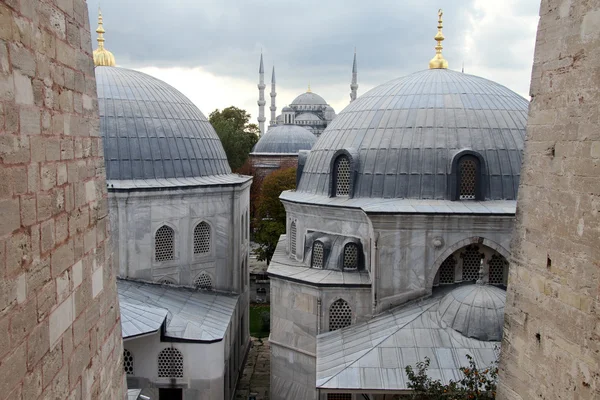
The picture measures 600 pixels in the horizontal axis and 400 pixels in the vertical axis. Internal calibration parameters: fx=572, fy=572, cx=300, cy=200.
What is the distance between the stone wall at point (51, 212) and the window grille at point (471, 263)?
1111cm

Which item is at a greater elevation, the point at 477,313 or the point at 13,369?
the point at 13,369

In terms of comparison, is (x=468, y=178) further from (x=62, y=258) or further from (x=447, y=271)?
(x=62, y=258)

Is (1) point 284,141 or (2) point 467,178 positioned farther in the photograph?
(1) point 284,141

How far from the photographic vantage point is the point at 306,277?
15234 mm

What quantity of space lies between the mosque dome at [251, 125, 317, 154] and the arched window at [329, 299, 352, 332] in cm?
3375

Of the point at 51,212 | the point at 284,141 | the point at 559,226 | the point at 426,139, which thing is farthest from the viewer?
the point at 284,141

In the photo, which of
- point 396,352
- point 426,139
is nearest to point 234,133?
point 426,139

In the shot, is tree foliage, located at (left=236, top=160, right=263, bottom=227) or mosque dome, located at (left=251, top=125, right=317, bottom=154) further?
mosque dome, located at (left=251, top=125, right=317, bottom=154)

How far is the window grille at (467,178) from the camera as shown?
50.0 ft

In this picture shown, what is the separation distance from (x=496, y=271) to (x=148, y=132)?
11.1 meters

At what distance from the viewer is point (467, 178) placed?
15.3 m

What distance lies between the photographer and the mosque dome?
4875cm

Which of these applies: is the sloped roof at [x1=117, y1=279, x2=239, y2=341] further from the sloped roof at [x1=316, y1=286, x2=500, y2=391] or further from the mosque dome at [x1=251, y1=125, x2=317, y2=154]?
the mosque dome at [x1=251, y1=125, x2=317, y2=154]

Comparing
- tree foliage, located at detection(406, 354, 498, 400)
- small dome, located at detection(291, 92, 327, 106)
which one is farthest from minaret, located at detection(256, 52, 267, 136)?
tree foliage, located at detection(406, 354, 498, 400)
